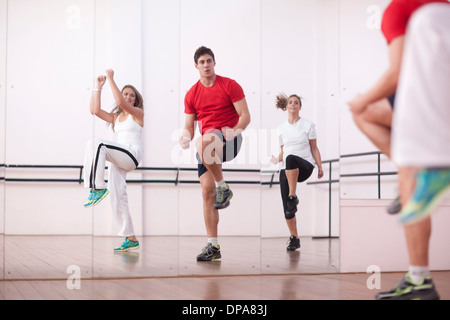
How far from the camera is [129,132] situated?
11.7 ft

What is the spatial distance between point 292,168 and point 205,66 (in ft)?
2.62

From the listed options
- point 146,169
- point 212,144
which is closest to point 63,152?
point 146,169

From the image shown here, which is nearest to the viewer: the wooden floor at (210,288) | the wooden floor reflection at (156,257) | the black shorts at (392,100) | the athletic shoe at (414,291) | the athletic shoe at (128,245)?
the athletic shoe at (414,291)

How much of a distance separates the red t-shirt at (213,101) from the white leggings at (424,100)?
6.51 ft

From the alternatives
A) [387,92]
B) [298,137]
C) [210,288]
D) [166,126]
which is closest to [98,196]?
[166,126]

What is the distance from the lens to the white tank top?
3.53 metres

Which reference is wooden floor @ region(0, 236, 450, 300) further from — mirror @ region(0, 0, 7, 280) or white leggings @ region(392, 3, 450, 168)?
white leggings @ region(392, 3, 450, 168)

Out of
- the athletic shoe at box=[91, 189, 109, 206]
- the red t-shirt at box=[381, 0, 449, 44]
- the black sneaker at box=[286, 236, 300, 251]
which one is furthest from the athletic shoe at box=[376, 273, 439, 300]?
the athletic shoe at box=[91, 189, 109, 206]

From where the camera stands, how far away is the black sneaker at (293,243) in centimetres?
360

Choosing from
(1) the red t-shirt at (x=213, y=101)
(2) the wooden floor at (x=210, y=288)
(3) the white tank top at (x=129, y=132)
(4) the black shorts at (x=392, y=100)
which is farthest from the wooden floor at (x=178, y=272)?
(4) the black shorts at (x=392, y=100)

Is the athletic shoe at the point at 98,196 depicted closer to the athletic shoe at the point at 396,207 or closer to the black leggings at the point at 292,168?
the black leggings at the point at 292,168

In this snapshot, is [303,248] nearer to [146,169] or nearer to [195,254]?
[195,254]

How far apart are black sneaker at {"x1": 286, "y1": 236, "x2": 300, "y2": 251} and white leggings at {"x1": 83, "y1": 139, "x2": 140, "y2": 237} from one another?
36.5 inches

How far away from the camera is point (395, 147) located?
5.39ft
